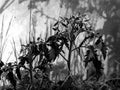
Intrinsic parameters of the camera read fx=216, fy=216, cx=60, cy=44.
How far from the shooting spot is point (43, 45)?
133 cm

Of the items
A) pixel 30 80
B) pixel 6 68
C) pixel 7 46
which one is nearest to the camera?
pixel 6 68

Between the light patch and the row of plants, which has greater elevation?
the light patch

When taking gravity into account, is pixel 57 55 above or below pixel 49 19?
below

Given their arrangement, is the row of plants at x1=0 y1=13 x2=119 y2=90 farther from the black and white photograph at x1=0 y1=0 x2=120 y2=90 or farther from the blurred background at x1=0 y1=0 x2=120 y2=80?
the blurred background at x1=0 y1=0 x2=120 y2=80

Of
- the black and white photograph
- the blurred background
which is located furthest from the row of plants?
the blurred background

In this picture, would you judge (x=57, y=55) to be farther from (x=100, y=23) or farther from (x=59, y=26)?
(x=100, y=23)

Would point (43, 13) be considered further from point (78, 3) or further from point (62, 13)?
point (78, 3)

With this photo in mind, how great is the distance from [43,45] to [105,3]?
1.27 metres

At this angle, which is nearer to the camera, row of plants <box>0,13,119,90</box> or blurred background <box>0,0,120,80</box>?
row of plants <box>0,13,119,90</box>

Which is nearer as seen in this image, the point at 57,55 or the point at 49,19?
the point at 57,55

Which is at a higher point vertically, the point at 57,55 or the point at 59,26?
the point at 59,26

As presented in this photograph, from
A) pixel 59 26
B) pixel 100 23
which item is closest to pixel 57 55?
pixel 59 26

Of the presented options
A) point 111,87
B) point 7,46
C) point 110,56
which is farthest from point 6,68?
point 110,56

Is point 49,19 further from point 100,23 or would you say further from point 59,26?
point 100,23
